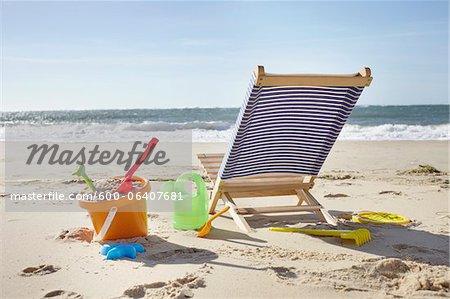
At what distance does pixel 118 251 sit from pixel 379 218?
2.50 m

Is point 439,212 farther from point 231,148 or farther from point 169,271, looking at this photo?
point 169,271

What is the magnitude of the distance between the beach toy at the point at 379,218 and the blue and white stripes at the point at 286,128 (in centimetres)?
61

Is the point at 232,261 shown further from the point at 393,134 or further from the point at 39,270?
the point at 393,134

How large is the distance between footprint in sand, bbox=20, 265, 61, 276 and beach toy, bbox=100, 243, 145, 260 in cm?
35

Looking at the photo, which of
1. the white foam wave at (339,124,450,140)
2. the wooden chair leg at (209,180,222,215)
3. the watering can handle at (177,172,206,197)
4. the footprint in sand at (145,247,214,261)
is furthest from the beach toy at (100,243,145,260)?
the white foam wave at (339,124,450,140)

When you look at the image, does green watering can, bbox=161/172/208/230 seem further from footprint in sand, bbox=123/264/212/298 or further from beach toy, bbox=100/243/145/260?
footprint in sand, bbox=123/264/212/298

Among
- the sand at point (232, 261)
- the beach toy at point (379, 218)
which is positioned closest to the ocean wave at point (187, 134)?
the beach toy at point (379, 218)

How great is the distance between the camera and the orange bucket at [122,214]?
3631 millimetres

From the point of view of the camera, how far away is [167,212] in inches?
193

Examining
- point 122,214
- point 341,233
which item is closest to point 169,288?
point 122,214

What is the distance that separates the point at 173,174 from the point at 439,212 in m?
4.03

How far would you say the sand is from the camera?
9.18 feet

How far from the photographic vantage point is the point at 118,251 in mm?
3387

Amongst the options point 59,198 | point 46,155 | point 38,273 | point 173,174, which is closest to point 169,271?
point 38,273
